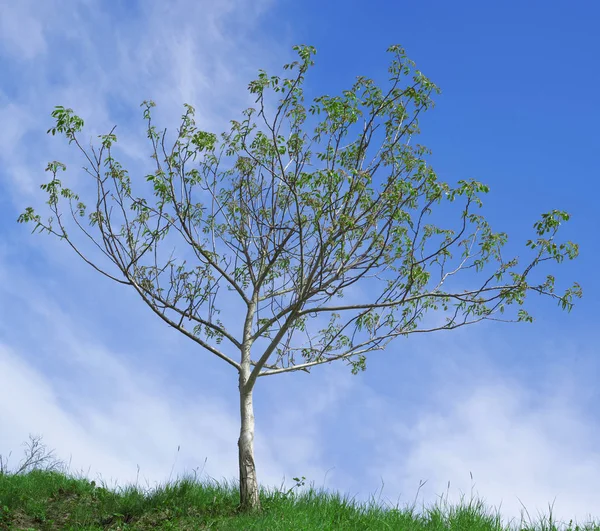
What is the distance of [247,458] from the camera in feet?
33.8

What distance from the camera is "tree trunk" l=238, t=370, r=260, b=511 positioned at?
1012 cm

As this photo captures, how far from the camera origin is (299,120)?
35.6ft

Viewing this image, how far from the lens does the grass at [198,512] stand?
29.8ft

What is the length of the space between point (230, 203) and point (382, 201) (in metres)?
3.16

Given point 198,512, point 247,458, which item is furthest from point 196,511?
point 247,458

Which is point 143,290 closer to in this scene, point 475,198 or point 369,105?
point 369,105

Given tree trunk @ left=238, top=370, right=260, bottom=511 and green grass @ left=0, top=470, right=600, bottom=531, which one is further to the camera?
tree trunk @ left=238, top=370, right=260, bottom=511

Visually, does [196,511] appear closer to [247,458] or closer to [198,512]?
[198,512]

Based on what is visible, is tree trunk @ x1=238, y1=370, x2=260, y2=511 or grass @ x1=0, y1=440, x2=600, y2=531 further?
tree trunk @ x1=238, y1=370, x2=260, y2=511

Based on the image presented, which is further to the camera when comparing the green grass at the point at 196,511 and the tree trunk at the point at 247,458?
the tree trunk at the point at 247,458

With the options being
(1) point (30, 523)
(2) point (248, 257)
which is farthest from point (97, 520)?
(2) point (248, 257)

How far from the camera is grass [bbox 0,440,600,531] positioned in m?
9.08

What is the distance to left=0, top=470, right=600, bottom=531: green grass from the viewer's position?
9.10 metres

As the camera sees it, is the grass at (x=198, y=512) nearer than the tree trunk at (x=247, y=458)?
Yes
